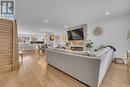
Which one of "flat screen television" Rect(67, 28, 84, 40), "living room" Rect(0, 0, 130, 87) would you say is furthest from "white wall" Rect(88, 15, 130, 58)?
"flat screen television" Rect(67, 28, 84, 40)

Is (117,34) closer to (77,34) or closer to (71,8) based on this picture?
(77,34)

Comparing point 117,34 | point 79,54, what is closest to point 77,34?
point 117,34

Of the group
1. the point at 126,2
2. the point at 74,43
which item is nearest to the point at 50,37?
the point at 74,43

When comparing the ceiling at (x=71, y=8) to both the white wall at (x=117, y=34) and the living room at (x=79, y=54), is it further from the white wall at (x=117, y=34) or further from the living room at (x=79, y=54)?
the white wall at (x=117, y=34)

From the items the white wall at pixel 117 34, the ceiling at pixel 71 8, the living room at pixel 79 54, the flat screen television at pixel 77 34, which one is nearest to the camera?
the living room at pixel 79 54

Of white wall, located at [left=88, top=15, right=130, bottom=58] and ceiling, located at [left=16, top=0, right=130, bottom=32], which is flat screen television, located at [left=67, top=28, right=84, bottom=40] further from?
ceiling, located at [left=16, top=0, right=130, bottom=32]

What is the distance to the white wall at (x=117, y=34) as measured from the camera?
4707 mm

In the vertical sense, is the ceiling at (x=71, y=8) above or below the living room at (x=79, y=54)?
above

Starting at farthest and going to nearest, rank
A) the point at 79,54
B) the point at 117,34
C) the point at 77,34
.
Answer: the point at 77,34, the point at 117,34, the point at 79,54

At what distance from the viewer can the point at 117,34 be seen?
5.00 meters

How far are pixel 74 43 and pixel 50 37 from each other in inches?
205

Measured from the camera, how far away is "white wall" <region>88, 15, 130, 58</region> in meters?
4.71

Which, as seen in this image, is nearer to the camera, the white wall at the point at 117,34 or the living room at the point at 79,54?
the living room at the point at 79,54

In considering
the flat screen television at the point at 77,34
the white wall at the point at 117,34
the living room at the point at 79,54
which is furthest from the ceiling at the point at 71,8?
the flat screen television at the point at 77,34
